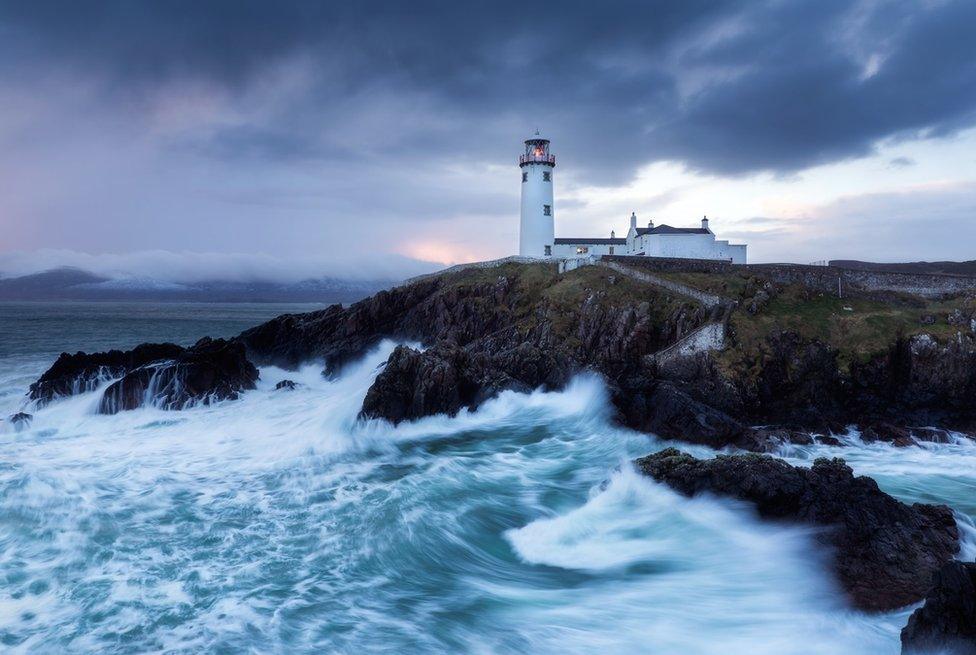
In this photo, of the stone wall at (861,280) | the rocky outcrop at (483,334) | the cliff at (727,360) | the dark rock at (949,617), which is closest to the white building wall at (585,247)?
the rocky outcrop at (483,334)

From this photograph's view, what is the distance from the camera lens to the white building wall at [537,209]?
58.1 m

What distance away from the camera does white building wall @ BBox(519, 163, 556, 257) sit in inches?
2287

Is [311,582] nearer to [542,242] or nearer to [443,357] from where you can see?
[443,357]

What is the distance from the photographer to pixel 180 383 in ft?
103

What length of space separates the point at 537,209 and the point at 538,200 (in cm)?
85

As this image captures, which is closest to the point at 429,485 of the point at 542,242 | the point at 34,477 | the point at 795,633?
the point at 795,633

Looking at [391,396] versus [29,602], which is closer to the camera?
[29,602]

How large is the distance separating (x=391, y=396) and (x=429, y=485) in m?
7.39

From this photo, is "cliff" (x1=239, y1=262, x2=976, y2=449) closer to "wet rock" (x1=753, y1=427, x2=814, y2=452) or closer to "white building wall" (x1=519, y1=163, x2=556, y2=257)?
"wet rock" (x1=753, y1=427, x2=814, y2=452)

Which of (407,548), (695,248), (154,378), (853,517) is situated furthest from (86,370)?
(695,248)

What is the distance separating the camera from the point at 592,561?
45.8 ft

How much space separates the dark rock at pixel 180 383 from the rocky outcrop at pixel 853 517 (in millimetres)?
24771

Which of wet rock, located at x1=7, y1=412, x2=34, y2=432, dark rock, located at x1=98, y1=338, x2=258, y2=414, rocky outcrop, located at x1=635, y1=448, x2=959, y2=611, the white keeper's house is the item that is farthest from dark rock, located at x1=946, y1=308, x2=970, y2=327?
wet rock, located at x1=7, y1=412, x2=34, y2=432

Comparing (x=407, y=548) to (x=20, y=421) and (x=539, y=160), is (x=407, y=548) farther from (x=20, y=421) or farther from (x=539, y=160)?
(x=539, y=160)
